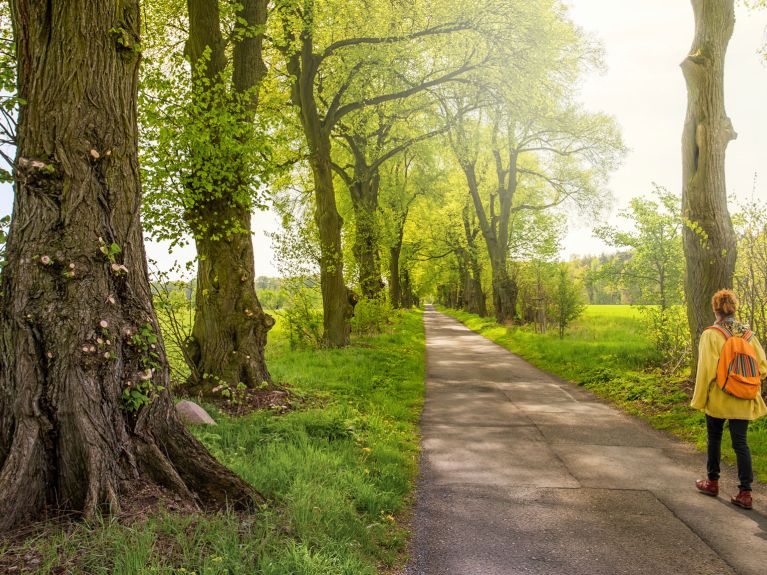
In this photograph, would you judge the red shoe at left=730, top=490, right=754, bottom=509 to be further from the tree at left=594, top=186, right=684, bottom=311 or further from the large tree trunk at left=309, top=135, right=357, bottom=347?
the large tree trunk at left=309, top=135, right=357, bottom=347

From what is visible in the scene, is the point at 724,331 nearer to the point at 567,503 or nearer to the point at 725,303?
the point at 725,303

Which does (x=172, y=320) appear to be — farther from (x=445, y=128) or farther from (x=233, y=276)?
(x=445, y=128)

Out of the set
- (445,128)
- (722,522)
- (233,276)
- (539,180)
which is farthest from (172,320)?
(539,180)

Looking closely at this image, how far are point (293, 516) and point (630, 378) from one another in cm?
934

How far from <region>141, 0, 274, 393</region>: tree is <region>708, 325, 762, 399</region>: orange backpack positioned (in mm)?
6586

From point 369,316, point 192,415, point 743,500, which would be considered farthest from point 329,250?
point 743,500

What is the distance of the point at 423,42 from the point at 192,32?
7.98m

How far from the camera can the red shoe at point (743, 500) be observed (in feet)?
16.3

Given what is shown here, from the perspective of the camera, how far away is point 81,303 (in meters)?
3.70

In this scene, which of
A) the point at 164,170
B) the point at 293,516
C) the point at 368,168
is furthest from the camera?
the point at 368,168

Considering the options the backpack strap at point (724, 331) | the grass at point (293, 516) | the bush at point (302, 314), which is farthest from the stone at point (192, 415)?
the bush at point (302, 314)

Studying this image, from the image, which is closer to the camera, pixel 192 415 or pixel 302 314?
pixel 192 415

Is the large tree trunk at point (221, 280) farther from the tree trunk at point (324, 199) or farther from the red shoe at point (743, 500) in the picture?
the red shoe at point (743, 500)

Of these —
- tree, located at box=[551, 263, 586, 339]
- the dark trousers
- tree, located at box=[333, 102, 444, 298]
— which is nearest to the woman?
the dark trousers
